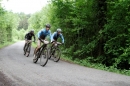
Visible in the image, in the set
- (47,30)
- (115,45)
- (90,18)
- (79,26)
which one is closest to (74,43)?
(79,26)

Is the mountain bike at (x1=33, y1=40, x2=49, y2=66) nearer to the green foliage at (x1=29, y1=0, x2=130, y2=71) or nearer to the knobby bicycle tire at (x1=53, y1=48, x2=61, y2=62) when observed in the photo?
the knobby bicycle tire at (x1=53, y1=48, x2=61, y2=62)

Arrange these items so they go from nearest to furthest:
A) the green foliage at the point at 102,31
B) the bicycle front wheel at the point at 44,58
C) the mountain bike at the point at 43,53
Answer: the bicycle front wheel at the point at 44,58, the mountain bike at the point at 43,53, the green foliage at the point at 102,31

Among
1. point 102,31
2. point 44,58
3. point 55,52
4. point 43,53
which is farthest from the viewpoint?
point 55,52

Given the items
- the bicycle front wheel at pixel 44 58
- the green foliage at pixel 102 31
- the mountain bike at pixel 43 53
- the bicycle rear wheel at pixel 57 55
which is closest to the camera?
the bicycle front wheel at pixel 44 58

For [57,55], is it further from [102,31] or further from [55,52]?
[102,31]

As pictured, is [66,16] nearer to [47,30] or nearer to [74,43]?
[74,43]

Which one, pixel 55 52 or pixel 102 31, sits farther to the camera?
pixel 55 52

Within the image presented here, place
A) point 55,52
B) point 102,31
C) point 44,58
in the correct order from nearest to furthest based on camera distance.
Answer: point 44,58, point 102,31, point 55,52

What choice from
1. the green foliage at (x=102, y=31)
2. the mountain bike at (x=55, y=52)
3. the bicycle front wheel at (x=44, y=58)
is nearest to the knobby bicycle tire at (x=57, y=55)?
the mountain bike at (x=55, y=52)

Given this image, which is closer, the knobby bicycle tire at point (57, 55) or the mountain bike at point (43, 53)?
the mountain bike at point (43, 53)

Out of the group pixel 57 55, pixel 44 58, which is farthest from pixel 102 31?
pixel 44 58

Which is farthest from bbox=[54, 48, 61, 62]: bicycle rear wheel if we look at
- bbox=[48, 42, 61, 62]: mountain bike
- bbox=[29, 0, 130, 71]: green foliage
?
bbox=[29, 0, 130, 71]: green foliage

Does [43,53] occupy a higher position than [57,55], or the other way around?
[43,53]

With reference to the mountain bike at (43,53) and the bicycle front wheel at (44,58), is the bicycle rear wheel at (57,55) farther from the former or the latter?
the bicycle front wheel at (44,58)
